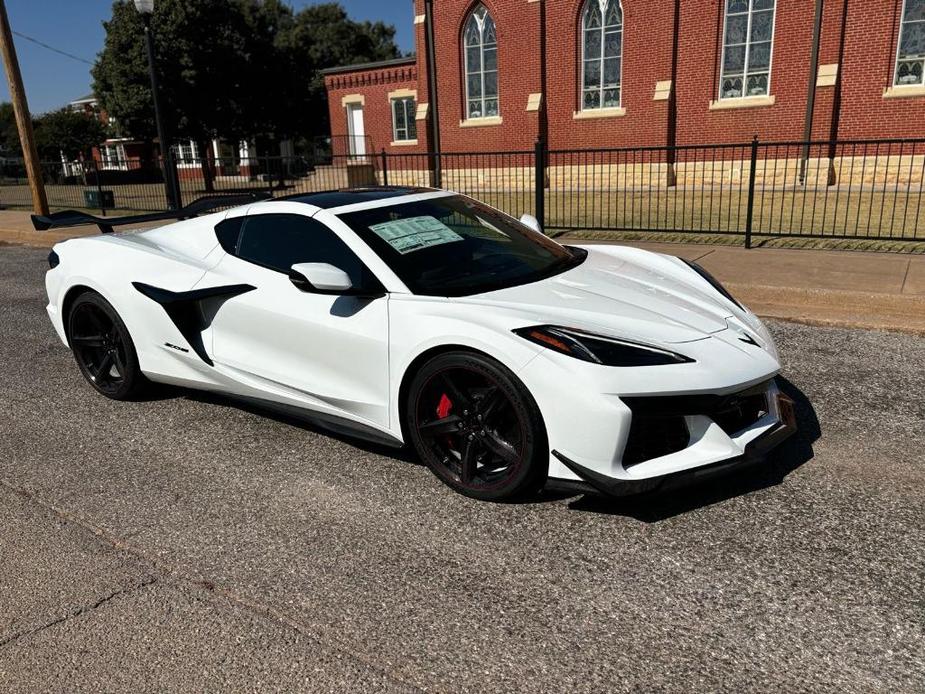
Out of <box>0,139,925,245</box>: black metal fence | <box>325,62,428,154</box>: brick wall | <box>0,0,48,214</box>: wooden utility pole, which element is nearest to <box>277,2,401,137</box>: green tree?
<box>325,62,428,154</box>: brick wall

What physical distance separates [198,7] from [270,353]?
3618 centimetres

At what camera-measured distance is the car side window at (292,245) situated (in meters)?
3.87

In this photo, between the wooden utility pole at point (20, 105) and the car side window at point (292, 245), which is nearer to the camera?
the car side window at point (292, 245)

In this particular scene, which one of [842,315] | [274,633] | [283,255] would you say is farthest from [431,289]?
[842,315]

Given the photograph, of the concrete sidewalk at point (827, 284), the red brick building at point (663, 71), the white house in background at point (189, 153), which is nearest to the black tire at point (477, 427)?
the concrete sidewalk at point (827, 284)

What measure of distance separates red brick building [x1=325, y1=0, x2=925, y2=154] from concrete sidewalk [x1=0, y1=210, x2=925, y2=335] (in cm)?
1257

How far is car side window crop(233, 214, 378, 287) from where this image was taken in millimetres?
3871

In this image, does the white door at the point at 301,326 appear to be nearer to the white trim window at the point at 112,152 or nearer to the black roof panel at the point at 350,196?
the black roof panel at the point at 350,196

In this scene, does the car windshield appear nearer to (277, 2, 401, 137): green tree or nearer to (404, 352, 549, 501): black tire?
(404, 352, 549, 501): black tire

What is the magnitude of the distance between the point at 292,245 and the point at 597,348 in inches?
75.4

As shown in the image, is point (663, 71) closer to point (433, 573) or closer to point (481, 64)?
point (481, 64)

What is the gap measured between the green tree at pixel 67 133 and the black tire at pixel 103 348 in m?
54.6

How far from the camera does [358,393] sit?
374 cm

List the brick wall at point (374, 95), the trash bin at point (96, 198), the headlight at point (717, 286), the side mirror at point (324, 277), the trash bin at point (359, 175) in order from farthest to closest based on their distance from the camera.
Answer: the brick wall at point (374, 95) → the trash bin at point (359, 175) → the trash bin at point (96, 198) → the headlight at point (717, 286) → the side mirror at point (324, 277)
